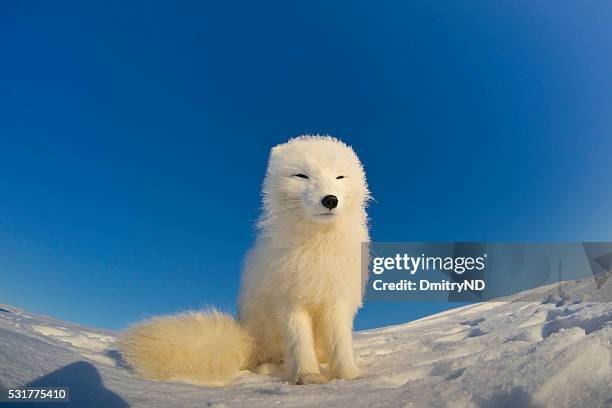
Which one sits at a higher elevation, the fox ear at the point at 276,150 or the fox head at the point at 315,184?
the fox ear at the point at 276,150

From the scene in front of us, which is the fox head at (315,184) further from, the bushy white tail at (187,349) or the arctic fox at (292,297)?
the bushy white tail at (187,349)

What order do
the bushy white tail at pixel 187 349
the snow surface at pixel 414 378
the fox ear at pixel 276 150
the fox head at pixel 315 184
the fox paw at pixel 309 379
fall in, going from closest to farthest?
the snow surface at pixel 414 378 → the fox paw at pixel 309 379 → the bushy white tail at pixel 187 349 → the fox head at pixel 315 184 → the fox ear at pixel 276 150

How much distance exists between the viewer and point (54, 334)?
167 inches

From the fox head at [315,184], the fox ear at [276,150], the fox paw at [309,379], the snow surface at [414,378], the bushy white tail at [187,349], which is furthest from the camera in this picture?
the fox ear at [276,150]

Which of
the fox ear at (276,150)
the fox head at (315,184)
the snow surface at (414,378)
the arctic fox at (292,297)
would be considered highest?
the fox ear at (276,150)

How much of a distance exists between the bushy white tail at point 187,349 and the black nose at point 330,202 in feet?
4.16

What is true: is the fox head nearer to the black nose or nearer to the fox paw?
the black nose

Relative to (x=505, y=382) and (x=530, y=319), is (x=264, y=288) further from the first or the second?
(x=530, y=319)

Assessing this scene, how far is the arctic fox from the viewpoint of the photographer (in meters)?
3.37

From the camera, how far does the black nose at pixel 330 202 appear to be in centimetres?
334

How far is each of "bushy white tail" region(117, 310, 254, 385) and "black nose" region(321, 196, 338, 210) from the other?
1.27 meters

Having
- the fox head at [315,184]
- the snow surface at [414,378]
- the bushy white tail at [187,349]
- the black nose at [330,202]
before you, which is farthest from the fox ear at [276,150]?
the snow surface at [414,378]

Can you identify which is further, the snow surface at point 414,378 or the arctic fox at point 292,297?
the arctic fox at point 292,297

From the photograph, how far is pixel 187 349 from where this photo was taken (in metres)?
3.43
